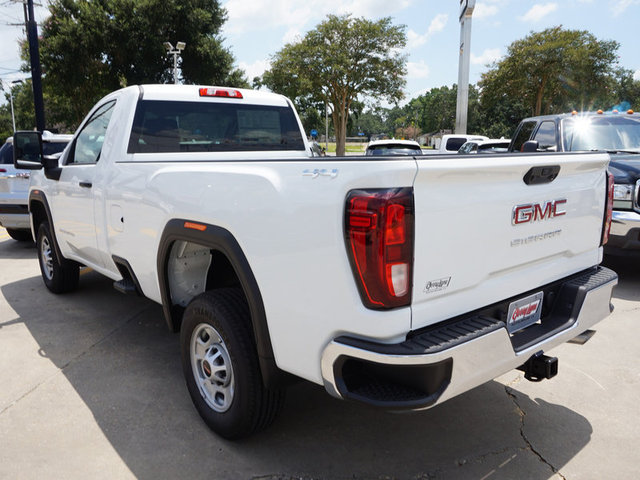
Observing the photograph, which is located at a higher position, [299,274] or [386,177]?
[386,177]

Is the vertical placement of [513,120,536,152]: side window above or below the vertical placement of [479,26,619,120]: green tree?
below

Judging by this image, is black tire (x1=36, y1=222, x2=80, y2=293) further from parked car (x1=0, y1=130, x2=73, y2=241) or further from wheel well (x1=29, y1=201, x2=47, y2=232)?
parked car (x1=0, y1=130, x2=73, y2=241)

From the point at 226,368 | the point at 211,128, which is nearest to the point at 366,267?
the point at 226,368

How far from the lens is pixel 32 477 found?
2564mm

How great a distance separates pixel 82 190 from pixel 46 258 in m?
1.93

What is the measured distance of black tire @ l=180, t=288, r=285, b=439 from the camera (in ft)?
8.27

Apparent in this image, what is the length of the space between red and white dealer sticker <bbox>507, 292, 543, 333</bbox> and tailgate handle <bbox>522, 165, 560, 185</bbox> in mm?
552

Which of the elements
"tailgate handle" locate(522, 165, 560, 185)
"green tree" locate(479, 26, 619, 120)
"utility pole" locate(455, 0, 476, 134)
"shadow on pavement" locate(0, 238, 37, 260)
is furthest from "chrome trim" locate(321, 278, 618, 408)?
"green tree" locate(479, 26, 619, 120)

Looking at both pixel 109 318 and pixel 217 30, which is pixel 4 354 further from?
pixel 217 30

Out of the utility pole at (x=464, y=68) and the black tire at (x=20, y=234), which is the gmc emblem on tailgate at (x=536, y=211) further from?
the utility pole at (x=464, y=68)

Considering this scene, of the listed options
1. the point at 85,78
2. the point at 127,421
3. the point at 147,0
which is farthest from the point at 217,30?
the point at 127,421

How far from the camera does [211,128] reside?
432 cm

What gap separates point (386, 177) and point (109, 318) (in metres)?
3.84

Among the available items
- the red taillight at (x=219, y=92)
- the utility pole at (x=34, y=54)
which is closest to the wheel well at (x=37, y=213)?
the red taillight at (x=219, y=92)
